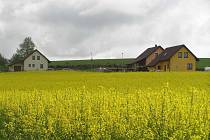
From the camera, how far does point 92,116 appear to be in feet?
28.7

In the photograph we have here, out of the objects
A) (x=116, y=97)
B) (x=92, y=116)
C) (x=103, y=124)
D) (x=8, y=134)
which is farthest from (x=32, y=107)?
(x=103, y=124)

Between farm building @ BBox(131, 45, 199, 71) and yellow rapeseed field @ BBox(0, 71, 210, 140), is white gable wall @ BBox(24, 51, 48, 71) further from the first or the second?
yellow rapeseed field @ BBox(0, 71, 210, 140)

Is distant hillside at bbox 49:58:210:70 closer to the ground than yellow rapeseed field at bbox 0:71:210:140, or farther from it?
farther from it

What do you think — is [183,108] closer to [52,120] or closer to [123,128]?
[123,128]

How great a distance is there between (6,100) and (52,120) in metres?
6.43

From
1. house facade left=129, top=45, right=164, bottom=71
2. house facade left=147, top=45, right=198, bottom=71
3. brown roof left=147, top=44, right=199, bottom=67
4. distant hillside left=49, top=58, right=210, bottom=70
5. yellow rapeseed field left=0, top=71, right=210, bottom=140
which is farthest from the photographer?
distant hillside left=49, top=58, right=210, bottom=70

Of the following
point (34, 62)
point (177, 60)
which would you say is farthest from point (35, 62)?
point (177, 60)

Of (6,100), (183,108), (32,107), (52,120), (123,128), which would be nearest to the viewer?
(123,128)

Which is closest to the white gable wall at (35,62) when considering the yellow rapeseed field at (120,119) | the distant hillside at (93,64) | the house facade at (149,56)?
the distant hillside at (93,64)

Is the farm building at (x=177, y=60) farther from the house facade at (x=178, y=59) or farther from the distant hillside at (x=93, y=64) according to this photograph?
the distant hillside at (x=93, y=64)

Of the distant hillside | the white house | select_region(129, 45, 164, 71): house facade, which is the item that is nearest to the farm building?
select_region(129, 45, 164, 71): house facade

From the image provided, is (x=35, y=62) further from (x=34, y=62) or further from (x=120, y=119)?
(x=120, y=119)

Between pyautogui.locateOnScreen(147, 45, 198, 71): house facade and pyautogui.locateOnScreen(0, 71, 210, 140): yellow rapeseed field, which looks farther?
pyautogui.locateOnScreen(147, 45, 198, 71): house facade

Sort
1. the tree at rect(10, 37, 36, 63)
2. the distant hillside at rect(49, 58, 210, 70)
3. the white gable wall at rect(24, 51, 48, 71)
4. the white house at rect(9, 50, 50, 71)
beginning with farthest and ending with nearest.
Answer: the tree at rect(10, 37, 36, 63) < the white house at rect(9, 50, 50, 71) < the white gable wall at rect(24, 51, 48, 71) < the distant hillside at rect(49, 58, 210, 70)
